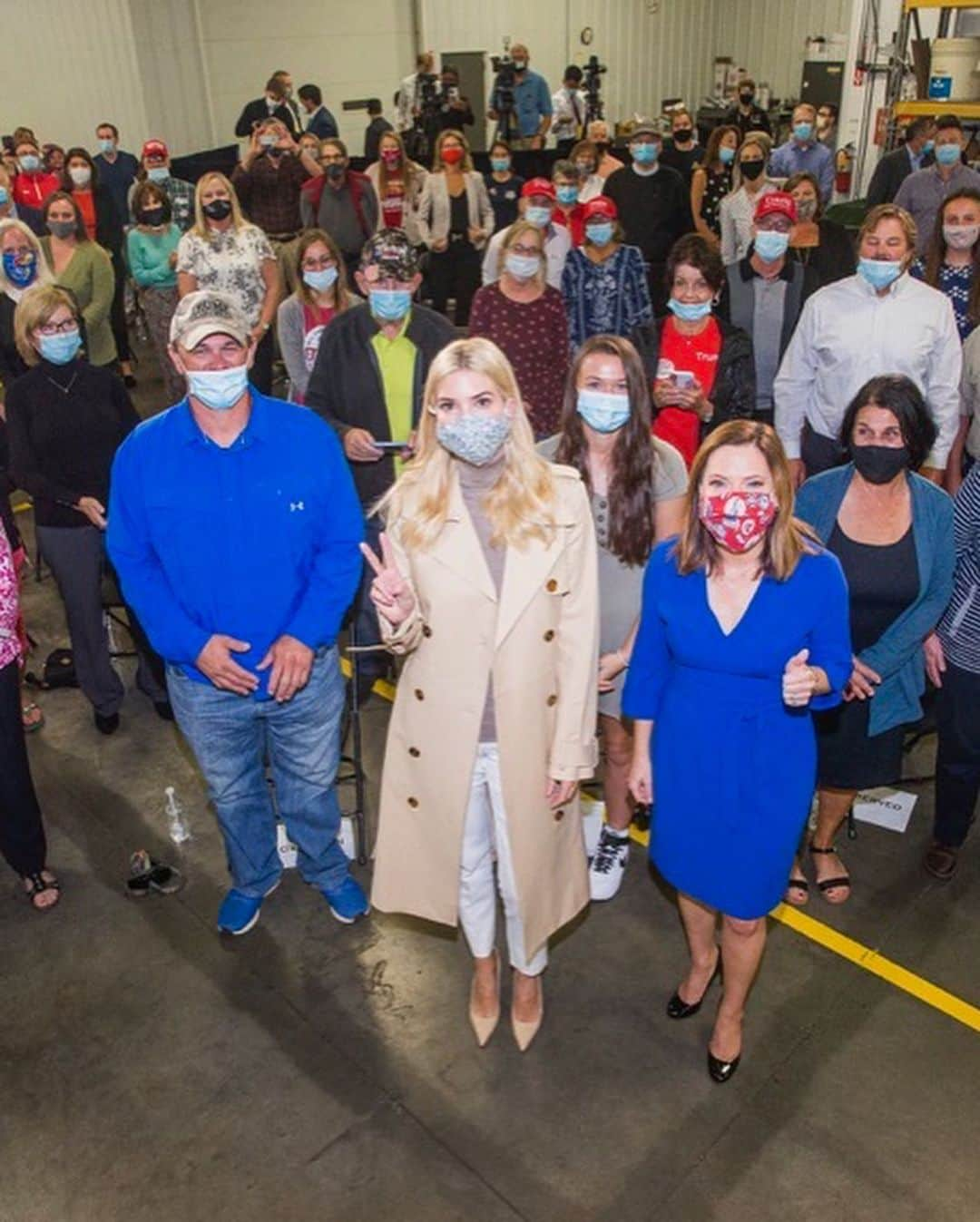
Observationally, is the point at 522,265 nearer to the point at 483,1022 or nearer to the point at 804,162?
the point at 483,1022

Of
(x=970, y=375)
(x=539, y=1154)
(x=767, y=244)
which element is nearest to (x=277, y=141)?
(x=767, y=244)

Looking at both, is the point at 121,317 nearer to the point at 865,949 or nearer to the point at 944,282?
the point at 944,282

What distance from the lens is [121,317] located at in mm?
9742

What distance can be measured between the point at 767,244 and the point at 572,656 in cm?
333

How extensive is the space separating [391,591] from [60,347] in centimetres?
251

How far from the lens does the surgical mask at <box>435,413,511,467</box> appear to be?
107 inches

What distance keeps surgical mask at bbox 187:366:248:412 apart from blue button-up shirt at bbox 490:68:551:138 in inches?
500

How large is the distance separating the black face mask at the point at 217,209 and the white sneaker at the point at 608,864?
466 cm

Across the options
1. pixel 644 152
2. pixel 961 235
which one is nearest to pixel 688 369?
pixel 961 235

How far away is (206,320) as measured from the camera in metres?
3.21

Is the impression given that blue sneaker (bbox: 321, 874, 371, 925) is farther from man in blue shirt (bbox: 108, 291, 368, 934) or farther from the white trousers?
the white trousers

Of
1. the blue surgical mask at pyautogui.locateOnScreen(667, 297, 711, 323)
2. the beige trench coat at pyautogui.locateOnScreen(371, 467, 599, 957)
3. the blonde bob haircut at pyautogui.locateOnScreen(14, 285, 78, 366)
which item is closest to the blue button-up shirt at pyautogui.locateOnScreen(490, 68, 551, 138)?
the blue surgical mask at pyautogui.locateOnScreen(667, 297, 711, 323)

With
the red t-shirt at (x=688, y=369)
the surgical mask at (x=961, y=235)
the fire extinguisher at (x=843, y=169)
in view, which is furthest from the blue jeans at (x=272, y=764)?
the fire extinguisher at (x=843, y=169)

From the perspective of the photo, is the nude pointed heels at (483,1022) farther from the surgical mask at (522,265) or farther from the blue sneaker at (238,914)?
the surgical mask at (522,265)
